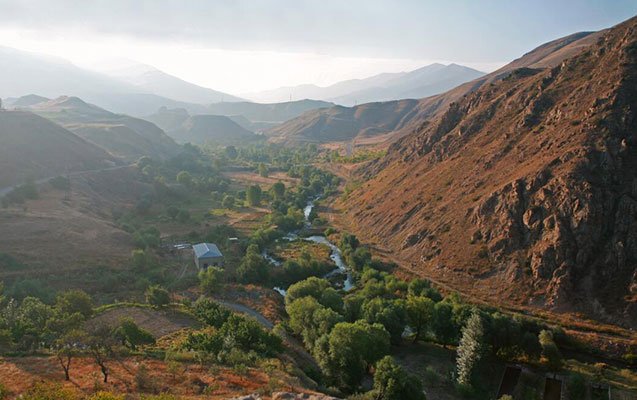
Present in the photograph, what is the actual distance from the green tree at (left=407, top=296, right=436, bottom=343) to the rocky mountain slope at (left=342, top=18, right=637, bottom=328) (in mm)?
14660

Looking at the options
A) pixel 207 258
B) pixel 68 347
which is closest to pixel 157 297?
pixel 207 258

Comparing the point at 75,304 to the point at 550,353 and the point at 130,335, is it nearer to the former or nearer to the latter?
the point at 130,335

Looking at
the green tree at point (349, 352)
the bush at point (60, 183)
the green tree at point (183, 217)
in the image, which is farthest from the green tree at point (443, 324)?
the bush at point (60, 183)

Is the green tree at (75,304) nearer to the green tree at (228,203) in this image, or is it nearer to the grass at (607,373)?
the grass at (607,373)

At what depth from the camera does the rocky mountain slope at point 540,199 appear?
176 ft

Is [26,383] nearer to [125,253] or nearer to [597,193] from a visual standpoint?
[125,253]

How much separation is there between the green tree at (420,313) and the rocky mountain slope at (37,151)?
99.3 metres

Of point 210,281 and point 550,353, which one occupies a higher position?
point 210,281

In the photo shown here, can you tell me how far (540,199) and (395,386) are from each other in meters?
44.1

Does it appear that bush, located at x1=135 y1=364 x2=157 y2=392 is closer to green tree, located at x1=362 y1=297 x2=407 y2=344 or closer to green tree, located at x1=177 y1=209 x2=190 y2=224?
green tree, located at x1=362 y1=297 x2=407 y2=344

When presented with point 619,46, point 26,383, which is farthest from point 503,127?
point 26,383

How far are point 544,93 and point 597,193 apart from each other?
32.3 metres

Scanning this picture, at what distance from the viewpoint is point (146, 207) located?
4183 inches

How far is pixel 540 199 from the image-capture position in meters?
61.3
